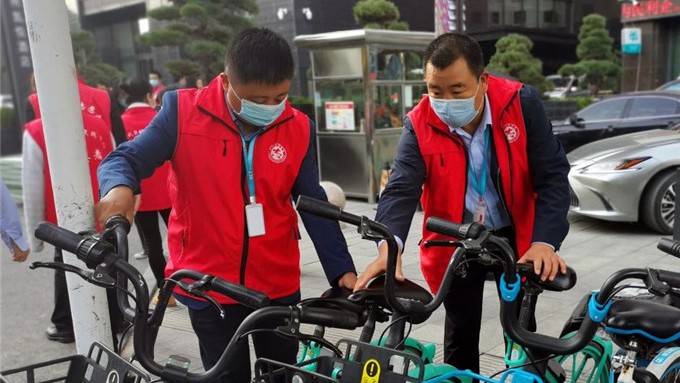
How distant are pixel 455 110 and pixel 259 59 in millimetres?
771

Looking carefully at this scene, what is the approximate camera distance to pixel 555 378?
208 cm

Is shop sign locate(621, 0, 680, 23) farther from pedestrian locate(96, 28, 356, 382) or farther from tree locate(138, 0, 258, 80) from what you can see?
pedestrian locate(96, 28, 356, 382)

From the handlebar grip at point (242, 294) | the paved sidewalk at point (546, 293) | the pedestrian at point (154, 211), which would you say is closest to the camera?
the handlebar grip at point (242, 294)

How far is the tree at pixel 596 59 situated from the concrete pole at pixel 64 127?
81.2ft

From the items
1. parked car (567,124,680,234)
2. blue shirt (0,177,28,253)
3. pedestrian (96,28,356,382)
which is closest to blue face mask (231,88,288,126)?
pedestrian (96,28,356,382)

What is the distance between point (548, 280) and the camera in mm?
2012

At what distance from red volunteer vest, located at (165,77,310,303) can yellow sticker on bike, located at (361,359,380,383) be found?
0.72 m

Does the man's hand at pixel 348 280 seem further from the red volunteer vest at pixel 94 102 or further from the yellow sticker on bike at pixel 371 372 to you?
the red volunteer vest at pixel 94 102

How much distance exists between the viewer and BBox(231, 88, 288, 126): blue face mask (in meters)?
2.12

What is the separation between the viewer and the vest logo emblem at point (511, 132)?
2375mm

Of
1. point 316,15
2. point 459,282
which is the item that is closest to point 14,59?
point 316,15

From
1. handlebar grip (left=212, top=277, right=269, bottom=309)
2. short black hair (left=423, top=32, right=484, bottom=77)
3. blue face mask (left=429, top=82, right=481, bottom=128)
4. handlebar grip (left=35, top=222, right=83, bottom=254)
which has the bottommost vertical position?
handlebar grip (left=212, top=277, right=269, bottom=309)

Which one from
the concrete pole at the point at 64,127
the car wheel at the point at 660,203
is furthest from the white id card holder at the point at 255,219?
the car wheel at the point at 660,203

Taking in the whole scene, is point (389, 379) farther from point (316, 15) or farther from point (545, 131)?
point (316, 15)
